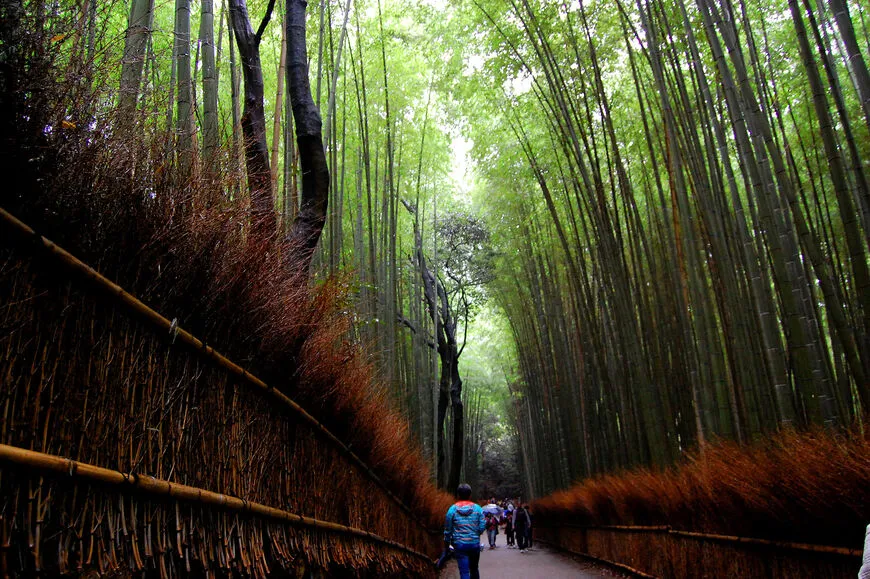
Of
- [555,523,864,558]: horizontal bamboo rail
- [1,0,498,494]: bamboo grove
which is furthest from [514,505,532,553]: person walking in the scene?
[555,523,864,558]: horizontal bamboo rail

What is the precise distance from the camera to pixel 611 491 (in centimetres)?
521

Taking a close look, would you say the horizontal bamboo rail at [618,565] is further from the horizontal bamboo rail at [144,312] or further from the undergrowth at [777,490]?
the horizontal bamboo rail at [144,312]

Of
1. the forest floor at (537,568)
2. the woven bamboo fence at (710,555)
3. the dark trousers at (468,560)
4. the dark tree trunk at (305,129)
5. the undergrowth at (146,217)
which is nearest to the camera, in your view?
the undergrowth at (146,217)

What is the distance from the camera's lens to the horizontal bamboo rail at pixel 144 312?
1.01 meters

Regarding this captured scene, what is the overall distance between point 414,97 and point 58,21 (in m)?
6.62

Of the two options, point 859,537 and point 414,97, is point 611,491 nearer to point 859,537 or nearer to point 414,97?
point 859,537

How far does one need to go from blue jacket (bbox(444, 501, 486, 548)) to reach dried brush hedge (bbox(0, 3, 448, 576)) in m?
2.02

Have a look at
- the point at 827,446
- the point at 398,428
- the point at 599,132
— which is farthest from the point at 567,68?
the point at 827,446

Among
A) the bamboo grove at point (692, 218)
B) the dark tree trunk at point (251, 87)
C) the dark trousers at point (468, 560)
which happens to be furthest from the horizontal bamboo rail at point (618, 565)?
the dark tree trunk at point (251, 87)

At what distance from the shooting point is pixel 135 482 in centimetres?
117

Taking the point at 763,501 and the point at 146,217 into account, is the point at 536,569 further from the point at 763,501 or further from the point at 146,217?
the point at 146,217

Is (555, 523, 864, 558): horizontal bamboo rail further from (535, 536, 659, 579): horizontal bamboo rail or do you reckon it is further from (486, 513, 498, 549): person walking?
(486, 513, 498, 549): person walking

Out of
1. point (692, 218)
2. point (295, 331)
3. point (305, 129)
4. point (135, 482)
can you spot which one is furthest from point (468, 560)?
point (135, 482)

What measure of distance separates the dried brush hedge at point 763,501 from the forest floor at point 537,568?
1.29 meters
